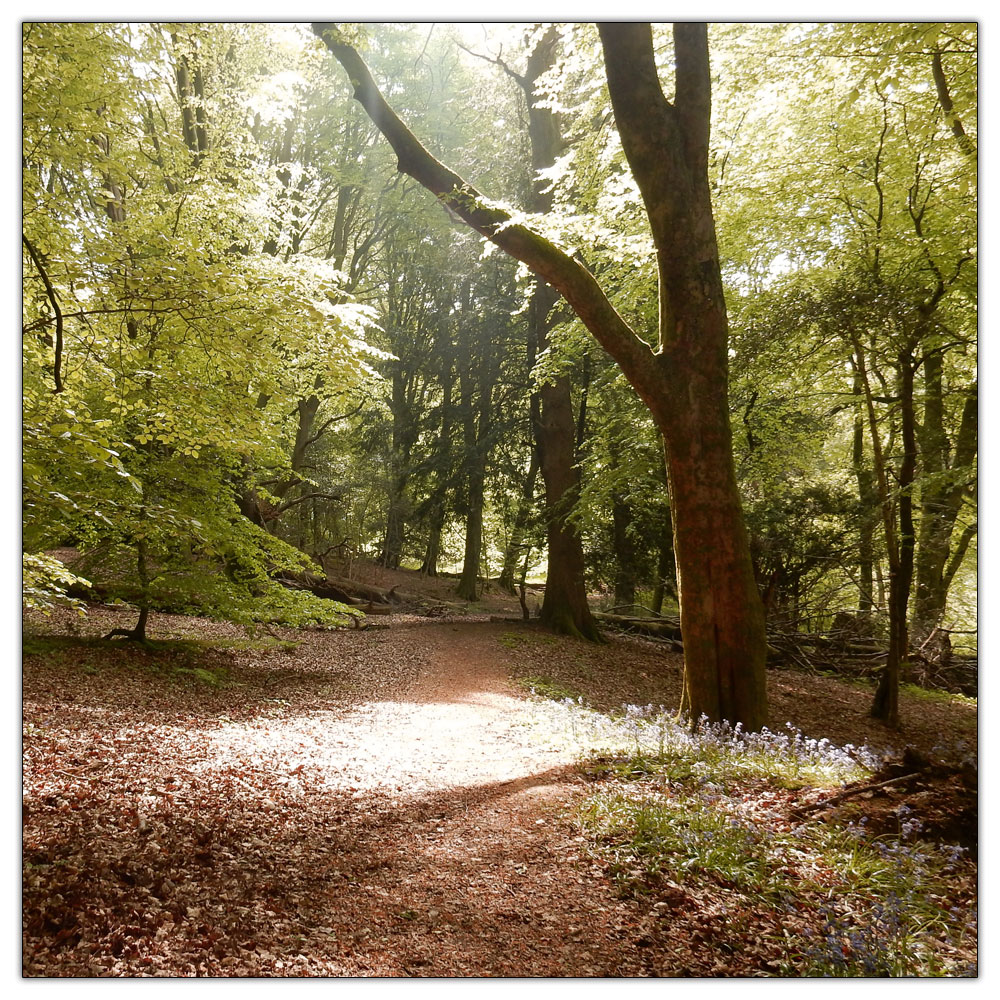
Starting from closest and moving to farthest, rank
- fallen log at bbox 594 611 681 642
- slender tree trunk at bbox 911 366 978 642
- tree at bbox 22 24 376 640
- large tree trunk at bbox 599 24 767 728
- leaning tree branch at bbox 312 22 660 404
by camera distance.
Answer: tree at bbox 22 24 376 640 < slender tree trunk at bbox 911 366 978 642 < large tree trunk at bbox 599 24 767 728 < leaning tree branch at bbox 312 22 660 404 < fallen log at bbox 594 611 681 642

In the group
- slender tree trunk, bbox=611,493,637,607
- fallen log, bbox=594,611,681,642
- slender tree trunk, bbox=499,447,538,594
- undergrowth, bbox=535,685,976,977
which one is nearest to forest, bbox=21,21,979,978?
undergrowth, bbox=535,685,976,977

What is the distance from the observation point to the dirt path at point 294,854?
7.27 ft

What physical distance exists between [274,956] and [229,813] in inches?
51.2

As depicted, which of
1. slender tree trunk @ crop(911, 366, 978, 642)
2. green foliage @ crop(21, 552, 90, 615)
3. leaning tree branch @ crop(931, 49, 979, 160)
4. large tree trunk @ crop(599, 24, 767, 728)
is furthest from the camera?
large tree trunk @ crop(599, 24, 767, 728)

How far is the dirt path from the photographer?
2.22 metres

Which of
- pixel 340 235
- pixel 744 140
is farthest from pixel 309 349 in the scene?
pixel 340 235

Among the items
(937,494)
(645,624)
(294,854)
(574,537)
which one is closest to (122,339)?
(294,854)

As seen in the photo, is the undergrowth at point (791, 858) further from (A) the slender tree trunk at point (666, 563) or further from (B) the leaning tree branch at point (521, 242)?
(A) the slender tree trunk at point (666, 563)

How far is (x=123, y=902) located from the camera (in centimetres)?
225

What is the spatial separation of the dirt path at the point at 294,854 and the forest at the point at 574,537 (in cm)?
2

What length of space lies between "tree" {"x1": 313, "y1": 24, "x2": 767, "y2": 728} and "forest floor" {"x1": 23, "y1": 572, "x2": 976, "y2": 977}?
1356 mm

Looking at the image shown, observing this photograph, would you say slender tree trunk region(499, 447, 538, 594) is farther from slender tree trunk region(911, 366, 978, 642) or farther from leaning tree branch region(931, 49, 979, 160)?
leaning tree branch region(931, 49, 979, 160)

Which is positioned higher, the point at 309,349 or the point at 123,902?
the point at 309,349

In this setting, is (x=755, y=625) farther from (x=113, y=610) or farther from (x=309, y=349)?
(x=113, y=610)
